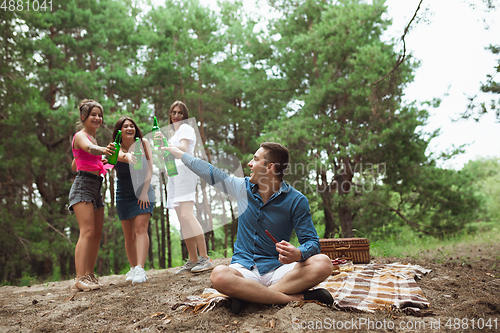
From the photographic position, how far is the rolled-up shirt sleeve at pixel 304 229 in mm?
2299

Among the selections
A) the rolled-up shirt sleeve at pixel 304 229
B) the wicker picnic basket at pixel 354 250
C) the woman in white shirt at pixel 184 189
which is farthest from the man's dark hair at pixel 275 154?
the wicker picnic basket at pixel 354 250

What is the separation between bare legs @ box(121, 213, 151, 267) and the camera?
377 centimetres

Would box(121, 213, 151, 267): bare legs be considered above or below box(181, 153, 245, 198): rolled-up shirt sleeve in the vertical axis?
below

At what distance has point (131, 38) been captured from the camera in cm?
1278

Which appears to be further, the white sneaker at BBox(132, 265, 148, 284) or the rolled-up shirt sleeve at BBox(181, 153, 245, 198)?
the white sneaker at BBox(132, 265, 148, 284)

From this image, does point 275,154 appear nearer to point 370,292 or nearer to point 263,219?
point 263,219

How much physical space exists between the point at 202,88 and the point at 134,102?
3102 millimetres

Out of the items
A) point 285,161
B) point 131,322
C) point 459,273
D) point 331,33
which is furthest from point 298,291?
point 331,33

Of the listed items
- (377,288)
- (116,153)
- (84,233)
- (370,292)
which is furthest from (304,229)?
(84,233)

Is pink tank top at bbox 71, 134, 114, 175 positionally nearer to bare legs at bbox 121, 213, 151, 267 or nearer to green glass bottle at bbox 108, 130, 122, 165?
green glass bottle at bbox 108, 130, 122, 165

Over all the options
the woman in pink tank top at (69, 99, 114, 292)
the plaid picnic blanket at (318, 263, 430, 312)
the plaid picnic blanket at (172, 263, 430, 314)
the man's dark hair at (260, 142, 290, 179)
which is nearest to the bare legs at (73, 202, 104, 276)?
the woman in pink tank top at (69, 99, 114, 292)

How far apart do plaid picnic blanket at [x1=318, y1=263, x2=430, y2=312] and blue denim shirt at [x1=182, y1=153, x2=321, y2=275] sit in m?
0.62

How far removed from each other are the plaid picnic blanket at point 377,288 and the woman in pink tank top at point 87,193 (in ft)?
8.20

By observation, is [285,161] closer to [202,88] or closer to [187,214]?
[187,214]
